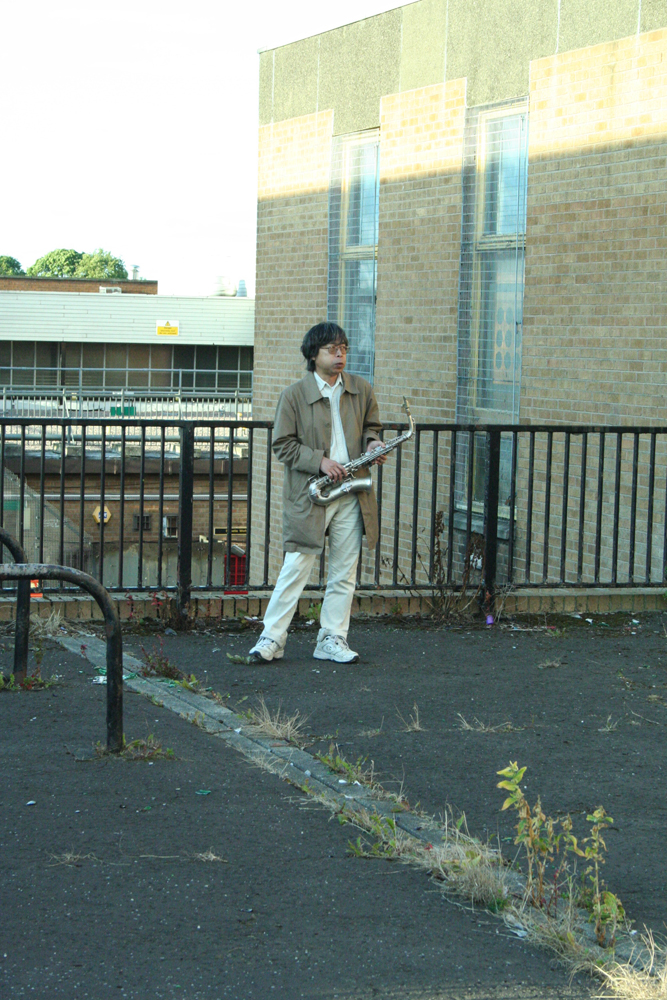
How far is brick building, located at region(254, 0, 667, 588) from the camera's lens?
10.5 m

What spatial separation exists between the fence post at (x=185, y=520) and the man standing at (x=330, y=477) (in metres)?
Answer: 1.10

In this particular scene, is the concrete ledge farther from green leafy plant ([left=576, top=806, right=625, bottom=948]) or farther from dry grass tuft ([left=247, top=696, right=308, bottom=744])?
green leafy plant ([left=576, top=806, right=625, bottom=948])

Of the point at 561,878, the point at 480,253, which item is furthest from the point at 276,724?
the point at 480,253

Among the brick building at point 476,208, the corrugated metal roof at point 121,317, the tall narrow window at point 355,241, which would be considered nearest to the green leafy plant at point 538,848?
the brick building at point 476,208

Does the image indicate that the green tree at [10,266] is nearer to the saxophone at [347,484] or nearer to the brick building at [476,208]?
the brick building at [476,208]

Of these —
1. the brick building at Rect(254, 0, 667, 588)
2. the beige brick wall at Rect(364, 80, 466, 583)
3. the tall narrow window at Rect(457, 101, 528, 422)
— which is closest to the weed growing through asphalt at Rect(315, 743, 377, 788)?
the brick building at Rect(254, 0, 667, 588)

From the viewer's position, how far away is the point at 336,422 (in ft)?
21.5

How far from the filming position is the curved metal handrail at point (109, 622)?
429 centimetres

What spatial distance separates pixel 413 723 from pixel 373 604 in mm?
2727

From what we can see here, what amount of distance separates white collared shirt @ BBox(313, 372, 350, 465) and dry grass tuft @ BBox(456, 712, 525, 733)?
5.91 ft

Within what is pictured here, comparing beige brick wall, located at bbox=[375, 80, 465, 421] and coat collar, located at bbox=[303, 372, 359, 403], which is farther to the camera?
beige brick wall, located at bbox=[375, 80, 465, 421]

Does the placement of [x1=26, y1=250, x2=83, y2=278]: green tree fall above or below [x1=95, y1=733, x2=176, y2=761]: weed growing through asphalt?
above

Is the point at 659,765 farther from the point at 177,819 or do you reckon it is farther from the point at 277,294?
the point at 277,294

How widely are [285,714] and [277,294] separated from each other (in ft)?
37.7
